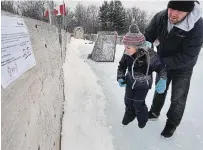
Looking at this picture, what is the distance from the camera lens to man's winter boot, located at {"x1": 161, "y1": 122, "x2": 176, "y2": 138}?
3420mm

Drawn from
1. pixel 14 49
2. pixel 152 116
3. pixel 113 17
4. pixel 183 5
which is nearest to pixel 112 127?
pixel 152 116

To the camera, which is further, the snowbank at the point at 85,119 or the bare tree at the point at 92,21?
the bare tree at the point at 92,21

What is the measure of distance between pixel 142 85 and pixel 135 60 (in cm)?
29

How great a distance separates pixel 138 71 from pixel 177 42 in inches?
20.2

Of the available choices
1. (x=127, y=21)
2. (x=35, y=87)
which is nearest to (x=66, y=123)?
(x=35, y=87)

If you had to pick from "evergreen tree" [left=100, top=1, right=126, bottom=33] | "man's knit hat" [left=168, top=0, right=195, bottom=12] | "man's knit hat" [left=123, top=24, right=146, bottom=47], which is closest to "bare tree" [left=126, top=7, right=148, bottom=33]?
"evergreen tree" [left=100, top=1, right=126, bottom=33]

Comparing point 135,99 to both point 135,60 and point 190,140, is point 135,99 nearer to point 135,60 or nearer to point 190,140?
point 135,60

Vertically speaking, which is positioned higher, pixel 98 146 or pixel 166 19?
pixel 166 19

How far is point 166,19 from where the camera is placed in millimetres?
3051

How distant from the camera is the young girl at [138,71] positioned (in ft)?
9.59

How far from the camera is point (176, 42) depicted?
3.02 metres

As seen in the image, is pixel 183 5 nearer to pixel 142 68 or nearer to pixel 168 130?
pixel 142 68

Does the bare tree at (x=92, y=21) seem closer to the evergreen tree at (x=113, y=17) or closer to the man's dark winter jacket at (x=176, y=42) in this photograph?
the evergreen tree at (x=113, y=17)

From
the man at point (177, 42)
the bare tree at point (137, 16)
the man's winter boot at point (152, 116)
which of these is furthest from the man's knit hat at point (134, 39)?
the bare tree at point (137, 16)
